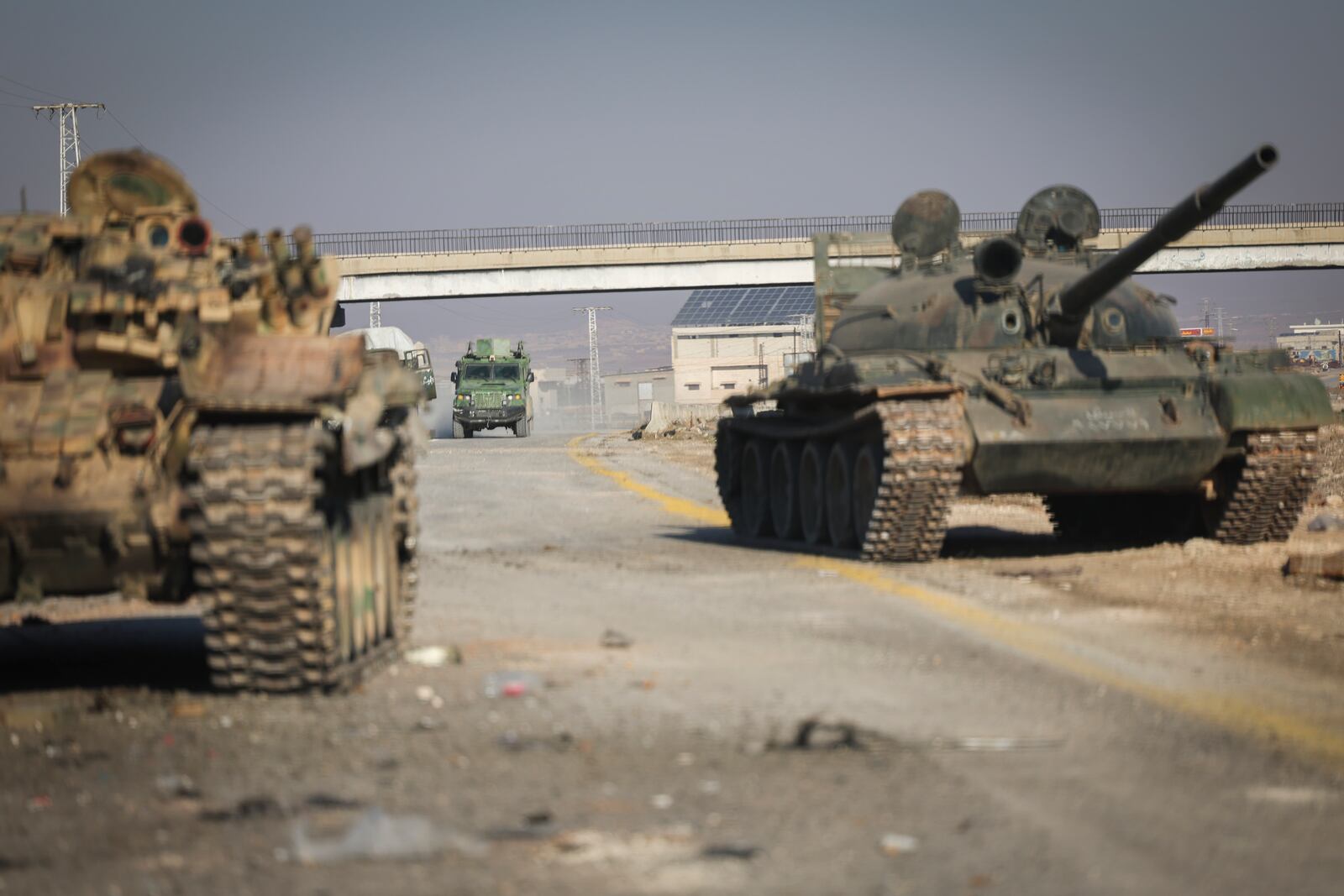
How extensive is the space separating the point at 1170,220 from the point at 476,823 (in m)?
10.5

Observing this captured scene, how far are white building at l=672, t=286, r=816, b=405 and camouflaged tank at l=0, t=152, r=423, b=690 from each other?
15035 cm

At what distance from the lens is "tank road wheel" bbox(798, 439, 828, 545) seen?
1653 centimetres

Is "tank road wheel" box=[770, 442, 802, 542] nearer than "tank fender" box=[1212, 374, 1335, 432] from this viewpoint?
No

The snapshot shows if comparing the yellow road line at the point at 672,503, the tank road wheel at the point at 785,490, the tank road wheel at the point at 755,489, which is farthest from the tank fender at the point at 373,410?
the yellow road line at the point at 672,503

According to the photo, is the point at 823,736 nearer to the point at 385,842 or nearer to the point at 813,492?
the point at 385,842

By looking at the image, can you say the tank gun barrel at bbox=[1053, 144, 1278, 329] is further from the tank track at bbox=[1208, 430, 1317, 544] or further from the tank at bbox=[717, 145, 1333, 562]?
the tank track at bbox=[1208, 430, 1317, 544]

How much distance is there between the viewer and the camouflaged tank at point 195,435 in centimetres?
814

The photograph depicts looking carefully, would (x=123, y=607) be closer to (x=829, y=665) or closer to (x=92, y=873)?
(x=829, y=665)

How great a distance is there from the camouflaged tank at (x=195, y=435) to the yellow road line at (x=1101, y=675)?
338 centimetres

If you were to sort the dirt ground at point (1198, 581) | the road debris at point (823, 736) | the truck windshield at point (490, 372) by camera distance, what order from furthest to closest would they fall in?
the truck windshield at point (490, 372) → the dirt ground at point (1198, 581) → the road debris at point (823, 736)

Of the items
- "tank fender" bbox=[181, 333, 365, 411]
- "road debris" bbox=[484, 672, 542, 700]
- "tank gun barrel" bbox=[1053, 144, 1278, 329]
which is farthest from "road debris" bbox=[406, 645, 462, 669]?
"tank gun barrel" bbox=[1053, 144, 1278, 329]

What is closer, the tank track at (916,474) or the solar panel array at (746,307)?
the tank track at (916,474)

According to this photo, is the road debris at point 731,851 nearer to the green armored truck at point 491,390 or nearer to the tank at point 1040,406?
the tank at point 1040,406

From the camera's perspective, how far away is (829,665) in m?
8.94
